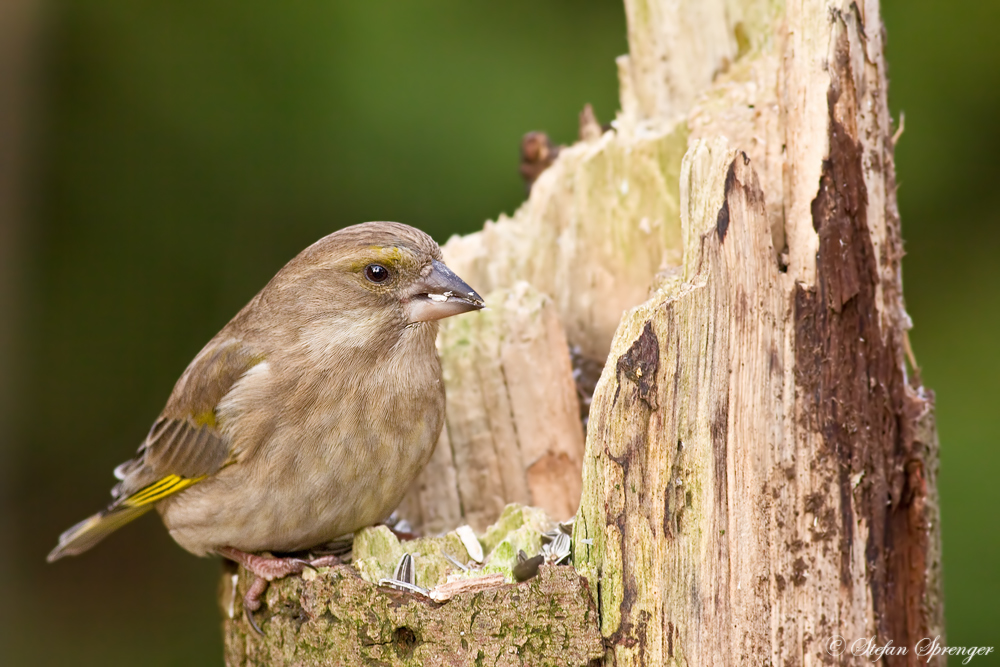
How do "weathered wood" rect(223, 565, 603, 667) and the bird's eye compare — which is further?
the bird's eye

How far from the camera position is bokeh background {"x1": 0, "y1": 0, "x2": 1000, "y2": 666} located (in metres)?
6.00

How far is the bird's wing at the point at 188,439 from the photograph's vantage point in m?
3.95

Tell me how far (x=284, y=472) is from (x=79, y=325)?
174 inches

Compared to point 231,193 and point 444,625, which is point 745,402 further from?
point 231,193

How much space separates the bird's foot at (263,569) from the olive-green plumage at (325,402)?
7 cm

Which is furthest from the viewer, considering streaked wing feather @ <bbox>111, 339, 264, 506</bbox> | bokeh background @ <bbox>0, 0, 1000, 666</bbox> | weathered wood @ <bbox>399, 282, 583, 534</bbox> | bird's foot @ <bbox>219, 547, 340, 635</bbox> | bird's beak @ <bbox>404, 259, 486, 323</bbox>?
bokeh background @ <bbox>0, 0, 1000, 666</bbox>

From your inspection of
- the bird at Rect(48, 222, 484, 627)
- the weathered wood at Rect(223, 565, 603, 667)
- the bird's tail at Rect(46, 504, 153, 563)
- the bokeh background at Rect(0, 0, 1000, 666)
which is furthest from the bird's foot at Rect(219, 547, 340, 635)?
the bokeh background at Rect(0, 0, 1000, 666)

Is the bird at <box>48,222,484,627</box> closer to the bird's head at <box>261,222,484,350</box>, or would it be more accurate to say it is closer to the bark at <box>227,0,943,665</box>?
the bird's head at <box>261,222,484,350</box>

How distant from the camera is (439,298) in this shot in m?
3.76

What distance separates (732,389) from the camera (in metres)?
3.12

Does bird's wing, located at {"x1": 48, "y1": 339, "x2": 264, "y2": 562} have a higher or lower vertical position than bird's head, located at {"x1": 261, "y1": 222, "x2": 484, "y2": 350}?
lower

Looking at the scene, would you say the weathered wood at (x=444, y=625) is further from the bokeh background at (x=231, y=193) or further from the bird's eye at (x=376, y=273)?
the bokeh background at (x=231, y=193)

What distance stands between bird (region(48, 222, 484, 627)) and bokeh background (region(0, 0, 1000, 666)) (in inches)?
104

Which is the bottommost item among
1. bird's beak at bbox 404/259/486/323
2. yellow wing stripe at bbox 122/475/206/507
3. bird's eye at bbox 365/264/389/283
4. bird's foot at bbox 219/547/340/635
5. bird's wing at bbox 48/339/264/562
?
bird's foot at bbox 219/547/340/635
